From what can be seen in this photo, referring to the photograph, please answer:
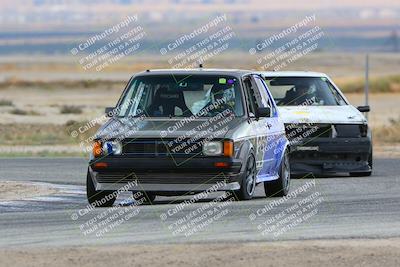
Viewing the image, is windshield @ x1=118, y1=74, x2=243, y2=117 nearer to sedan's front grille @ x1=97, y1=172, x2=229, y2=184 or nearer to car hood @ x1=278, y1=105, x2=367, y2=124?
sedan's front grille @ x1=97, y1=172, x2=229, y2=184

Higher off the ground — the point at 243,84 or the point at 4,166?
the point at 243,84

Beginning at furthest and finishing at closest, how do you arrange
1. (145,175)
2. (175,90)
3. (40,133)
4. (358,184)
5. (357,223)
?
(40,133) → (358,184) → (175,90) → (145,175) → (357,223)

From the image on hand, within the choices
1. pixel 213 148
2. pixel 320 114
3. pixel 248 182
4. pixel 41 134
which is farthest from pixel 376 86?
pixel 213 148

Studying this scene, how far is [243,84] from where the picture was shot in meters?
17.7

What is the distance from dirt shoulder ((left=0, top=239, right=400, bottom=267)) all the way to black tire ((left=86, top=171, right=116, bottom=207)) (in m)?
4.16

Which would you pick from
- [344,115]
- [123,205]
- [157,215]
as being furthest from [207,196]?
[344,115]

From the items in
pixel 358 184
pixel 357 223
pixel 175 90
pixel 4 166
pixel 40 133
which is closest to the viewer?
pixel 357 223

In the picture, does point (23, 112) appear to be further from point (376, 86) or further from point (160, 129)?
point (160, 129)

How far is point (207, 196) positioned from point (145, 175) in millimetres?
1905

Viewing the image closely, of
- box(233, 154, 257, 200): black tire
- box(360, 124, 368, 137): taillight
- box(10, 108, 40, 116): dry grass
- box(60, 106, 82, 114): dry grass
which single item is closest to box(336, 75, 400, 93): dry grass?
box(60, 106, 82, 114): dry grass

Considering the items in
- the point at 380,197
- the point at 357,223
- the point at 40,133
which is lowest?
the point at 40,133

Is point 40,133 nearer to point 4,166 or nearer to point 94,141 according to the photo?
point 4,166

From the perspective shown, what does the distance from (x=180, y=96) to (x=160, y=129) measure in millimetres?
1073

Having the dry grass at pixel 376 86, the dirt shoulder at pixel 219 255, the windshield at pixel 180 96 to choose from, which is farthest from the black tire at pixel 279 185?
the dry grass at pixel 376 86
